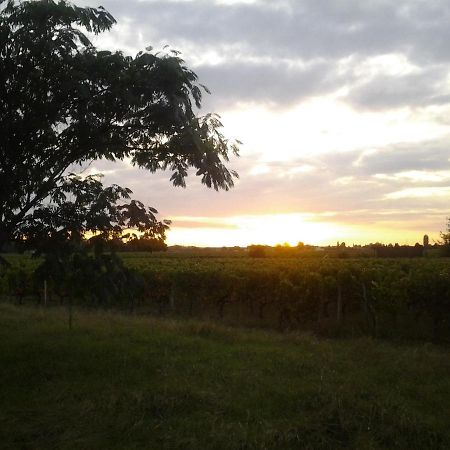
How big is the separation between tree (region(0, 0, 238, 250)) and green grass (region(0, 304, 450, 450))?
2.81 metres

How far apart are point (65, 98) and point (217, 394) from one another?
5.02m

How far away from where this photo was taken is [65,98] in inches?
324

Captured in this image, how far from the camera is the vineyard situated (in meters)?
14.0

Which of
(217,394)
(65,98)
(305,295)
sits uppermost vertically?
(65,98)

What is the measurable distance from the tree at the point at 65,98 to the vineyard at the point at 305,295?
5.55 feet

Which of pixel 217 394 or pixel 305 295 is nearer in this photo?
pixel 217 394

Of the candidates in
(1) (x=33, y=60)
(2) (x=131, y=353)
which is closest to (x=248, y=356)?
(2) (x=131, y=353)

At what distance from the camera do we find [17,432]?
19.1 feet

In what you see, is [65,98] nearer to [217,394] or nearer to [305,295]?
[217,394]

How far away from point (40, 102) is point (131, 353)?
4.76 m

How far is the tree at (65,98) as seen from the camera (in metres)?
8.00

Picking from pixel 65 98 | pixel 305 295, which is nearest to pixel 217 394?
pixel 65 98

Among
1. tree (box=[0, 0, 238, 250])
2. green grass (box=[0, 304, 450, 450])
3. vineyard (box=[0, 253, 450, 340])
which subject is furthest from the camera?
vineyard (box=[0, 253, 450, 340])

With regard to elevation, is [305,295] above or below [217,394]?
above
